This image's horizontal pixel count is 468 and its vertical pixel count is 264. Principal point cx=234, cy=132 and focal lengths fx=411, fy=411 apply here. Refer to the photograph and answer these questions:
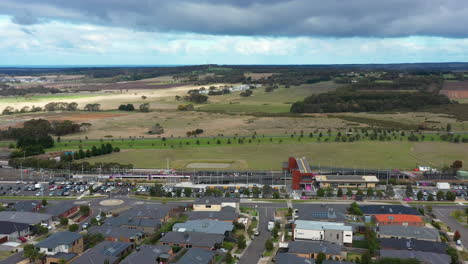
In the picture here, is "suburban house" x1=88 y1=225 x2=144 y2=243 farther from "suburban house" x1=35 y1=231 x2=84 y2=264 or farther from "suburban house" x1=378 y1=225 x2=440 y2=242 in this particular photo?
"suburban house" x1=378 y1=225 x2=440 y2=242

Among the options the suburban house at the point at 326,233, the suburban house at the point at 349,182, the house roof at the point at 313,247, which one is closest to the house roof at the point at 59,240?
the house roof at the point at 313,247

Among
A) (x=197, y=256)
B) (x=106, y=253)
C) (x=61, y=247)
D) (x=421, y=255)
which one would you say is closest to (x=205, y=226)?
(x=197, y=256)

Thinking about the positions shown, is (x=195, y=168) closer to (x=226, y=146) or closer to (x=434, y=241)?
(x=226, y=146)

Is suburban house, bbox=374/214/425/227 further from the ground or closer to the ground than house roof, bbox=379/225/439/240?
closer to the ground

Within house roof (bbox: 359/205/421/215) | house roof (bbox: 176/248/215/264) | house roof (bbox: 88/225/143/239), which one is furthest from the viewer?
house roof (bbox: 359/205/421/215)

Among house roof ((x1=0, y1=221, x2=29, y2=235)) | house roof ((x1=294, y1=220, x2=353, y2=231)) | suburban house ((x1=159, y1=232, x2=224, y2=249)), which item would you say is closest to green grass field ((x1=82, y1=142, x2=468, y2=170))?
house roof ((x1=294, y1=220, x2=353, y2=231))

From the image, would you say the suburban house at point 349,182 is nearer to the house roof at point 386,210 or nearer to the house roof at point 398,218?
the house roof at point 386,210
